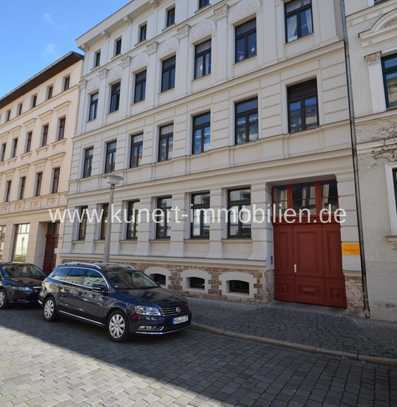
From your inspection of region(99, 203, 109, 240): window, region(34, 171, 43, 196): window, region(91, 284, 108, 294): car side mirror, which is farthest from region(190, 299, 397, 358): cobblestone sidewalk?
region(34, 171, 43, 196): window

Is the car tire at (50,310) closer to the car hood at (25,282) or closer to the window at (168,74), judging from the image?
the car hood at (25,282)

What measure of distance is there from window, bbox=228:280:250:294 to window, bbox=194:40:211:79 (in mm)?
9074

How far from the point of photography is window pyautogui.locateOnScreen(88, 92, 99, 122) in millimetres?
17859

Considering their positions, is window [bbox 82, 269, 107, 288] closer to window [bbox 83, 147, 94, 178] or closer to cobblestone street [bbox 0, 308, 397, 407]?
cobblestone street [bbox 0, 308, 397, 407]

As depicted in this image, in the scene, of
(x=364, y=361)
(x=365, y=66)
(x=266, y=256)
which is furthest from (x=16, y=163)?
(x=364, y=361)

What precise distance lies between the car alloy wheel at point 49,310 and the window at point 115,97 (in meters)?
11.7

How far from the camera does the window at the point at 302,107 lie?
10055 millimetres

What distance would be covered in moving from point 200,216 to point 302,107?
18.4ft

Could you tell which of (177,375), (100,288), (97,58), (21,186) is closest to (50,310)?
(100,288)

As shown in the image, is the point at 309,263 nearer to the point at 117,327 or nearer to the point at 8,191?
the point at 117,327

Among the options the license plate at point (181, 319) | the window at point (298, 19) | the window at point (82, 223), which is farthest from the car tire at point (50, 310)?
the window at point (298, 19)

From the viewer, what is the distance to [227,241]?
35.9ft

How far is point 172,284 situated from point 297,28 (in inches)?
435

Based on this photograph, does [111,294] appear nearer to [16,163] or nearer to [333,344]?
[333,344]
